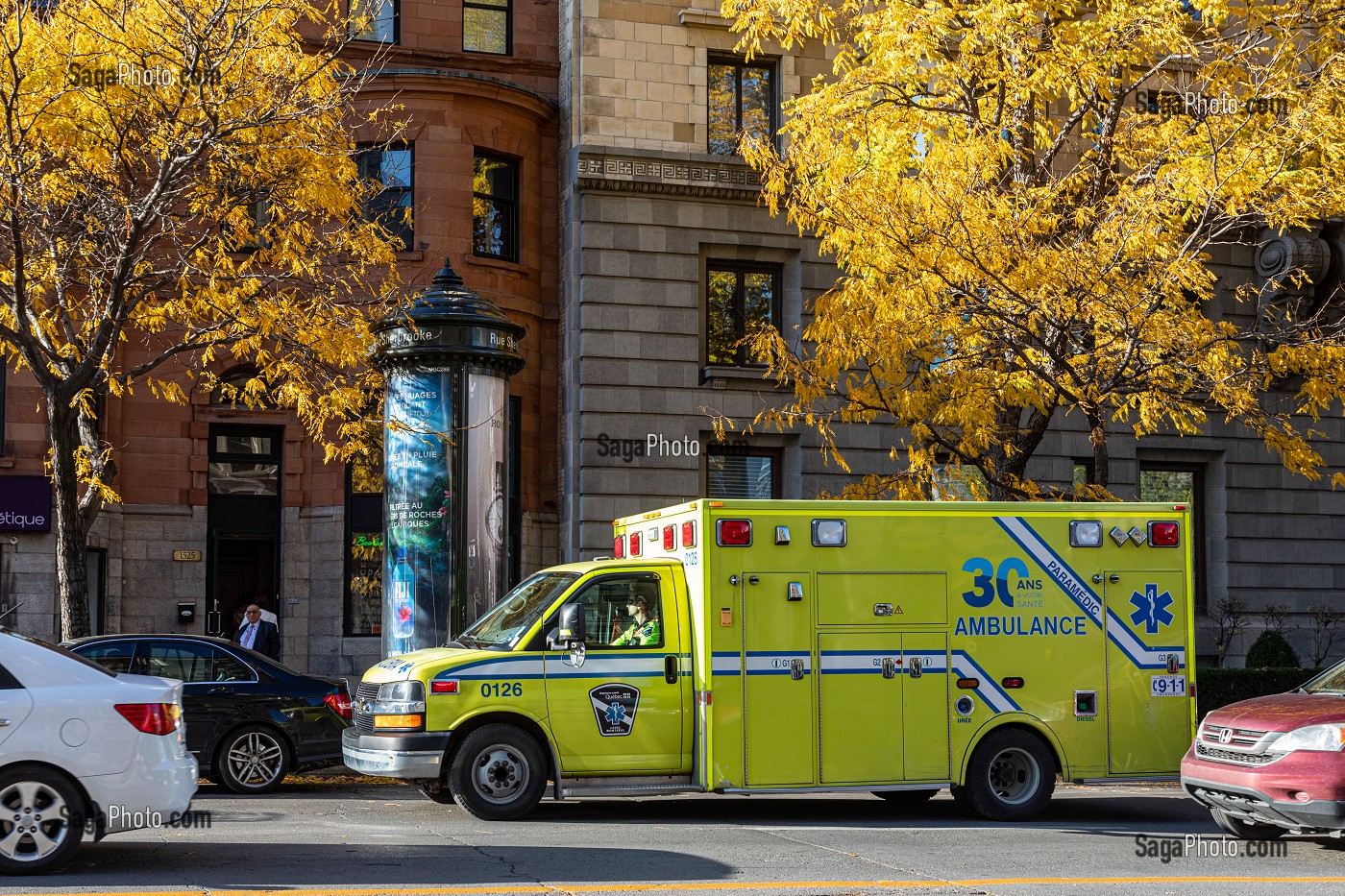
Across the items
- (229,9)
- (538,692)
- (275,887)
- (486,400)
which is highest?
(229,9)

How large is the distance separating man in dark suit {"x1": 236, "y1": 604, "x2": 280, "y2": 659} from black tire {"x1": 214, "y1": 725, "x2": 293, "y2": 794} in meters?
4.85

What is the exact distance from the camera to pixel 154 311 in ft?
54.3

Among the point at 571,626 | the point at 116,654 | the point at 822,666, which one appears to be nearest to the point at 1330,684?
the point at 822,666

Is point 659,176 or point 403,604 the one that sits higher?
point 659,176

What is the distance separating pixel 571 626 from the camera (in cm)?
1177

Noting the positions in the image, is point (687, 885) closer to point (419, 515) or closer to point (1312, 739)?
point (1312, 739)

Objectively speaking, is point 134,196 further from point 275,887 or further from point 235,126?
point 275,887

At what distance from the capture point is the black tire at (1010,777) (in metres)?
12.4

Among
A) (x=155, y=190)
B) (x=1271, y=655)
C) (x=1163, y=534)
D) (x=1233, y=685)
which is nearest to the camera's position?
(x=1163, y=534)

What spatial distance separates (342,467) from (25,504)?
15.0 ft

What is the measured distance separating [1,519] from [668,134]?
1149 centimetres

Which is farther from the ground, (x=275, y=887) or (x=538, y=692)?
(x=538, y=692)

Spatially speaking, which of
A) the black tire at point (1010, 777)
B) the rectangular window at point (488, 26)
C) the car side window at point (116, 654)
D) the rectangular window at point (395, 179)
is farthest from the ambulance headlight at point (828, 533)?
the rectangular window at point (488, 26)

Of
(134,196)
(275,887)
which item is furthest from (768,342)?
(275,887)
